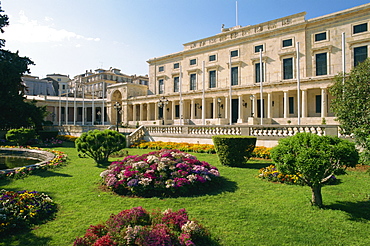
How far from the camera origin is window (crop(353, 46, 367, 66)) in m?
28.2

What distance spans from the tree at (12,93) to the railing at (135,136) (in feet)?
42.1

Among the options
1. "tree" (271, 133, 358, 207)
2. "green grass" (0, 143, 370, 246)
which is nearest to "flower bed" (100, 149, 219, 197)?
"green grass" (0, 143, 370, 246)

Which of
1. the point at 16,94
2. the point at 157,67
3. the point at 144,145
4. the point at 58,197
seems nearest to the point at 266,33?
the point at 157,67

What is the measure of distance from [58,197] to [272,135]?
42.4 feet

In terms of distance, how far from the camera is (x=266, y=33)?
3516 cm

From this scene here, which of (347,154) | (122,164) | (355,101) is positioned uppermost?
(355,101)

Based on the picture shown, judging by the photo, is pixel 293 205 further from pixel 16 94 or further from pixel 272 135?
pixel 16 94

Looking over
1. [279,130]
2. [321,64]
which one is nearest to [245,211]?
[279,130]

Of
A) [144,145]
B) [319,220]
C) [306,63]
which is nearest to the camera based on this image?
[319,220]

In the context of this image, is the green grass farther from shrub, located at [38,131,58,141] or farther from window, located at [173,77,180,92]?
window, located at [173,77,180,92]

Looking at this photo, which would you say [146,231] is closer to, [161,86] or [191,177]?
[191,177]

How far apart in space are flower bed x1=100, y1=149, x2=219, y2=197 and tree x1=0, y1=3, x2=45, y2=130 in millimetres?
22987

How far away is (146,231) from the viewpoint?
4156 mm

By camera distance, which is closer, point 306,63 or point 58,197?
point 58,197
